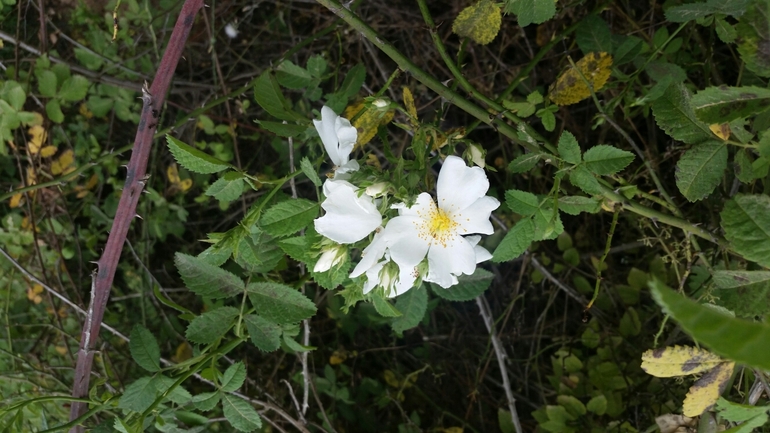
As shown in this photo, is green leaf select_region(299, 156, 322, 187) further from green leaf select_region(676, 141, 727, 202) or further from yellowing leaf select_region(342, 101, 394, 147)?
green leaf select_region(676, 141, 727, 202)

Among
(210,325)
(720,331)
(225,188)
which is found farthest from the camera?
(210,325)

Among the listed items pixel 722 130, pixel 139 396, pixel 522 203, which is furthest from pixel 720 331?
pixel 139 396

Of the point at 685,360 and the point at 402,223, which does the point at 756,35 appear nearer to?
the point at 685,360

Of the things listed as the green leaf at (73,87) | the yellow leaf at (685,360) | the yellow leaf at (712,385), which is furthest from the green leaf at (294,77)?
the yellow leaf at (712,385)

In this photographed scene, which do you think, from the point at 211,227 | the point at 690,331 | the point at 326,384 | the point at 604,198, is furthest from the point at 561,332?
the point at 690,331

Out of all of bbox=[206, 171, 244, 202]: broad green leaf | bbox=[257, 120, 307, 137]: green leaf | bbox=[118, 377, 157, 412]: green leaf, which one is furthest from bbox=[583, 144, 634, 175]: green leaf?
bbox=[118, 377, 157, 412]: green leaf

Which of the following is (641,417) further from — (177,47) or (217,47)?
(217,47)

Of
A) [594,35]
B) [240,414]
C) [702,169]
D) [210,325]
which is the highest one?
[594,35]
